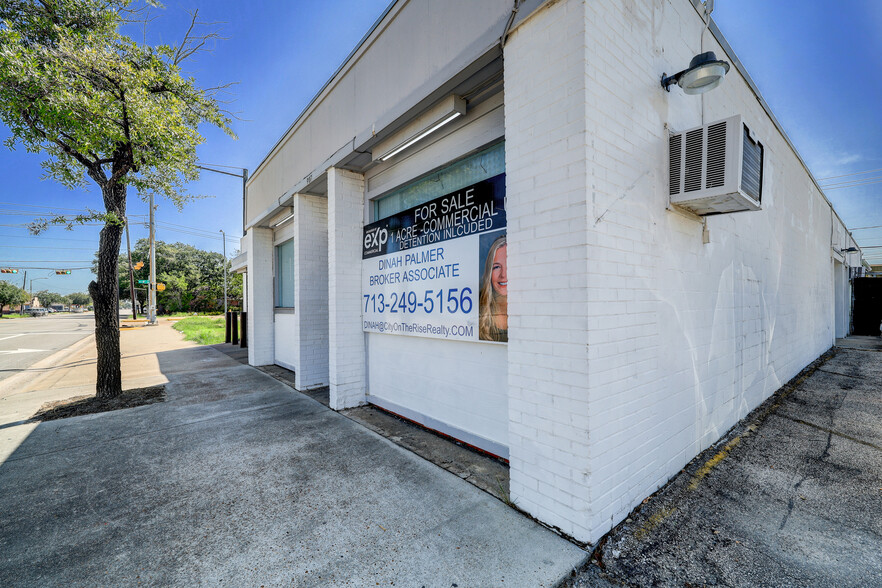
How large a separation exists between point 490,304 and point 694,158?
2.05 meters

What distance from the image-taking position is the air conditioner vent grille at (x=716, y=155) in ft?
8.77

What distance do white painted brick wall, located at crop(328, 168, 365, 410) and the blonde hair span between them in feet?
8.08

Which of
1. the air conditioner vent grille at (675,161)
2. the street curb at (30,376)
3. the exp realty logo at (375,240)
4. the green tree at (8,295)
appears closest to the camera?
the air conditioner vent grille at (675,161)

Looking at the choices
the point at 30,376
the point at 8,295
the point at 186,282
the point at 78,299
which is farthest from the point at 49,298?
the point at 30,376

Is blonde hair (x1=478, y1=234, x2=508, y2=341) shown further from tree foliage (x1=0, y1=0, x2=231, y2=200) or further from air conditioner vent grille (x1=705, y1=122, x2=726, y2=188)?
tree foliage (x1=0, y1=0, x2=231, y2=200)

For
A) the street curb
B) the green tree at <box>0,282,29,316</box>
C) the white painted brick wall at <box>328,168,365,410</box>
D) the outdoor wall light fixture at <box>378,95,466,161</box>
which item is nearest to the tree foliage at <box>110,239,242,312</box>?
the street curb

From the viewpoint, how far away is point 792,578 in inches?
78.2

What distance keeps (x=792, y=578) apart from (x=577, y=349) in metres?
1.68

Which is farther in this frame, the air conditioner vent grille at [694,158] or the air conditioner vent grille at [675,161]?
the air conditioner vent grille at [675,161]

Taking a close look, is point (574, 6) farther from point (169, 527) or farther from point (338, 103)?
point (169, 527)

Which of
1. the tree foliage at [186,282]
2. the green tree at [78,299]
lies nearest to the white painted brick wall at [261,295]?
the tree foliage at [186,282]

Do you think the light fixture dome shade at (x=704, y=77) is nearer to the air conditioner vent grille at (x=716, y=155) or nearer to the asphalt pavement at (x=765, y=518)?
the air conditioner vent grille at (x=716, y=155)

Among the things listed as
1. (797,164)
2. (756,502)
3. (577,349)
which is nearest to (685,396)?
(756,502)

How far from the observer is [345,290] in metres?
5.23
